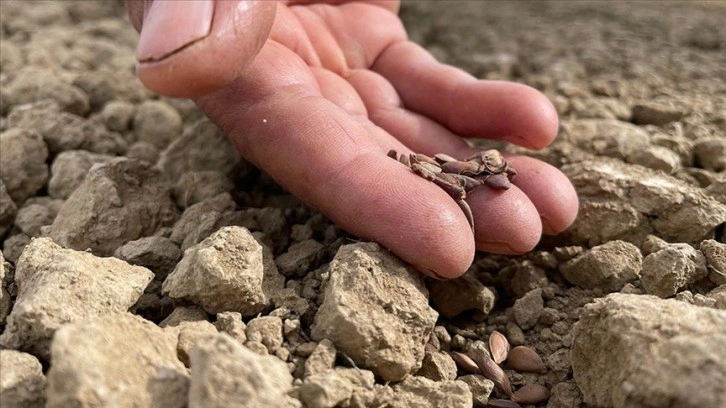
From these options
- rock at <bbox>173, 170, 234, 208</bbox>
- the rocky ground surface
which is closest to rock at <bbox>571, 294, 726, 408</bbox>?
the rocky ground surface

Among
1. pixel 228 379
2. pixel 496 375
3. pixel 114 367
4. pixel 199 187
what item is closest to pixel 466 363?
pixel 496 375

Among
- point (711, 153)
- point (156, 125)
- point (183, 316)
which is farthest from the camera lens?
point (156, 125)

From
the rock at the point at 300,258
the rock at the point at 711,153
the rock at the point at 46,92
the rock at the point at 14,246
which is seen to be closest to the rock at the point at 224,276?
the rock at the point at 300,258

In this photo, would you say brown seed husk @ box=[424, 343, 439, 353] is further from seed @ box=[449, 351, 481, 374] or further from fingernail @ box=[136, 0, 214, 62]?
fingernail @ box=[136, 0, 214, 62]

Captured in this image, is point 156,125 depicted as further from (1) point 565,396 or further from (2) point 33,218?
(1) point 565,396

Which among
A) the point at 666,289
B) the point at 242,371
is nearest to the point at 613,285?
the point at 666,289
